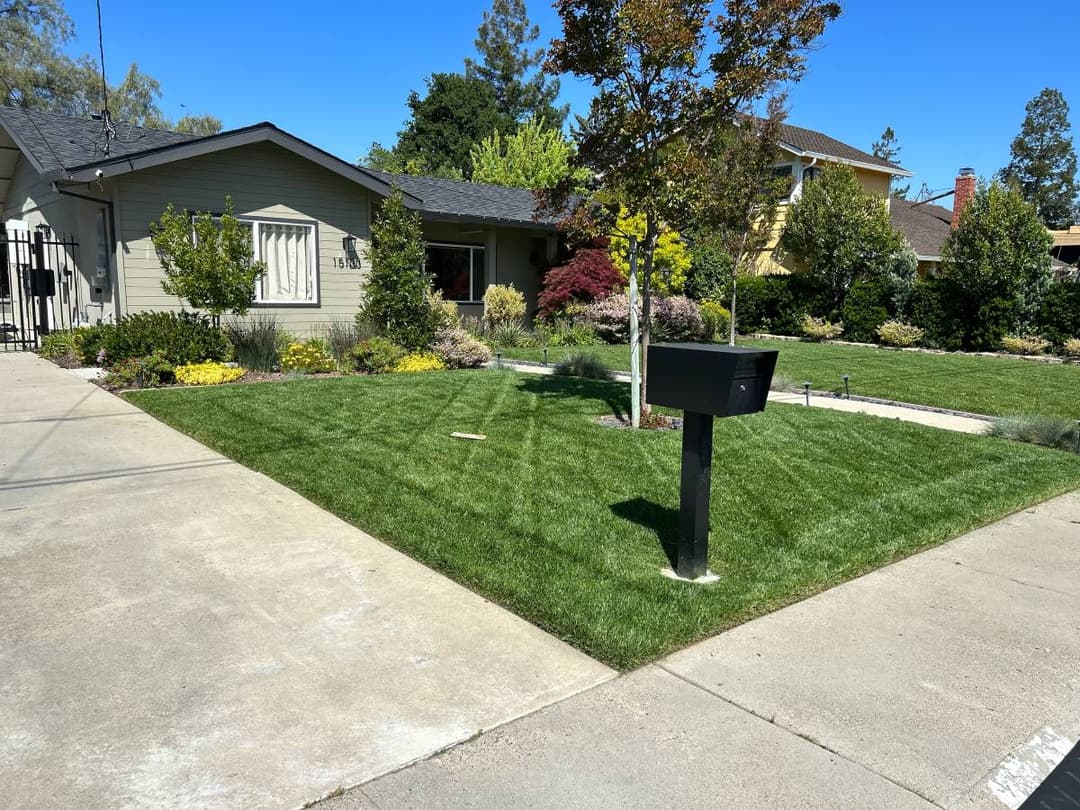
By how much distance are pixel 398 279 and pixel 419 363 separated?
1.43m

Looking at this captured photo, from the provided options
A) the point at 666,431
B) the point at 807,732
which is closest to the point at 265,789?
the point at 807,732

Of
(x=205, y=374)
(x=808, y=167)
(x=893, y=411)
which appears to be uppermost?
(x=808, y=167)

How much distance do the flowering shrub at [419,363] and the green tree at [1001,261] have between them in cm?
1396

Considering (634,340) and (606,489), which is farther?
(634,340)

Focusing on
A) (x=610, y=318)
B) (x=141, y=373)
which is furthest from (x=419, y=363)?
(x=610, y=318)

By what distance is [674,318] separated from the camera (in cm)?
1892

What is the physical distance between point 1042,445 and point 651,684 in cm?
704

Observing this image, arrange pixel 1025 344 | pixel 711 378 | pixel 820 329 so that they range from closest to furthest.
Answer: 1. pixel 711 378
2. pixel 1025 344
3. pixel 820 329

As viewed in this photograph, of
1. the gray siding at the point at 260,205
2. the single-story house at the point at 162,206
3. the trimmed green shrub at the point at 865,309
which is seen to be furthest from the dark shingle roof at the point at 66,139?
the trimmed green shrub at the point at 865,309

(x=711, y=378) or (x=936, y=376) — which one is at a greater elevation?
(x=711, y=378)

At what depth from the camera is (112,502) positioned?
532 centimetres

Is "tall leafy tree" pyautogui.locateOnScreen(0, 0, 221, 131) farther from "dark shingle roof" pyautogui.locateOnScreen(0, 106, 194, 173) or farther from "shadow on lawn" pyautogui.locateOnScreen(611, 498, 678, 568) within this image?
"shadow on lawn" pyautogui.locateOnScreen(611, 498, 678, 568)

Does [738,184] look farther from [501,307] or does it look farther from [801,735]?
[801,735]

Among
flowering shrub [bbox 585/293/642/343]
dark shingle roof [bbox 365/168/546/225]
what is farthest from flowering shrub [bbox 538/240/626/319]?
dark shingle roof [bbox 365/168/546/225]
